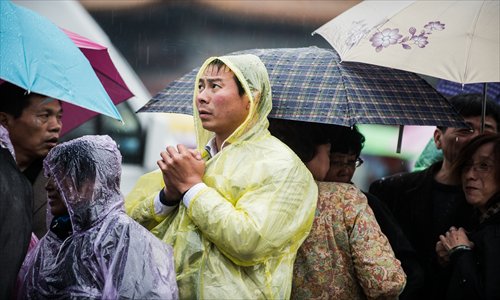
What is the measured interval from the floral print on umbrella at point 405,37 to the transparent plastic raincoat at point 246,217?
2.53 feet

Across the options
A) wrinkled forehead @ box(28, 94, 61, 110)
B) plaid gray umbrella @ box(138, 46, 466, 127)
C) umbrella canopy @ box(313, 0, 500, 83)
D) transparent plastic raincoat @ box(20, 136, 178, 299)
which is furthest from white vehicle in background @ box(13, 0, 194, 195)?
transparent plastic raincoat @ box(20, 136, 178, 299)

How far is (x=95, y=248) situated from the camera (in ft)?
11.2

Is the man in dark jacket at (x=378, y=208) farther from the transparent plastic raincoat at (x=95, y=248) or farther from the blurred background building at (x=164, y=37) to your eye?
the blurred background building at (x=164, y=37)

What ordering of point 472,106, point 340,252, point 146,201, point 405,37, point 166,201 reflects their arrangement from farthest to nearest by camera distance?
point 472,106 → point 405,37 → point 340,252 → point 146,201 → point 166,201

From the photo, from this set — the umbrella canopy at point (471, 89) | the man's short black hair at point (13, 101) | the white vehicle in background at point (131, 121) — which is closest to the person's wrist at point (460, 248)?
the umbrella canopy at point (471, 89)

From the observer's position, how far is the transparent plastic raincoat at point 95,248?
339cm

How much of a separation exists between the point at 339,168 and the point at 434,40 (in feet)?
2.49

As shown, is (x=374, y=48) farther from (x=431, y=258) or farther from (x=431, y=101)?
(x=431, y=258)

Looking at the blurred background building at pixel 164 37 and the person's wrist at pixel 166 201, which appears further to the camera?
the blurred background building at pixel 164 37

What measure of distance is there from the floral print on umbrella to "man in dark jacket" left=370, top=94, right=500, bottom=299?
2.24ft

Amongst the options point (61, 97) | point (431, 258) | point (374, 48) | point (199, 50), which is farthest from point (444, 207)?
point (199, 50)

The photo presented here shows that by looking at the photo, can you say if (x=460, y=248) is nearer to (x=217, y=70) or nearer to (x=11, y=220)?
(x=217, y=70)

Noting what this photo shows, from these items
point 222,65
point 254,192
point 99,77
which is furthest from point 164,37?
point 254,192

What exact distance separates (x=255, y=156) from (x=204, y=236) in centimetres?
39
